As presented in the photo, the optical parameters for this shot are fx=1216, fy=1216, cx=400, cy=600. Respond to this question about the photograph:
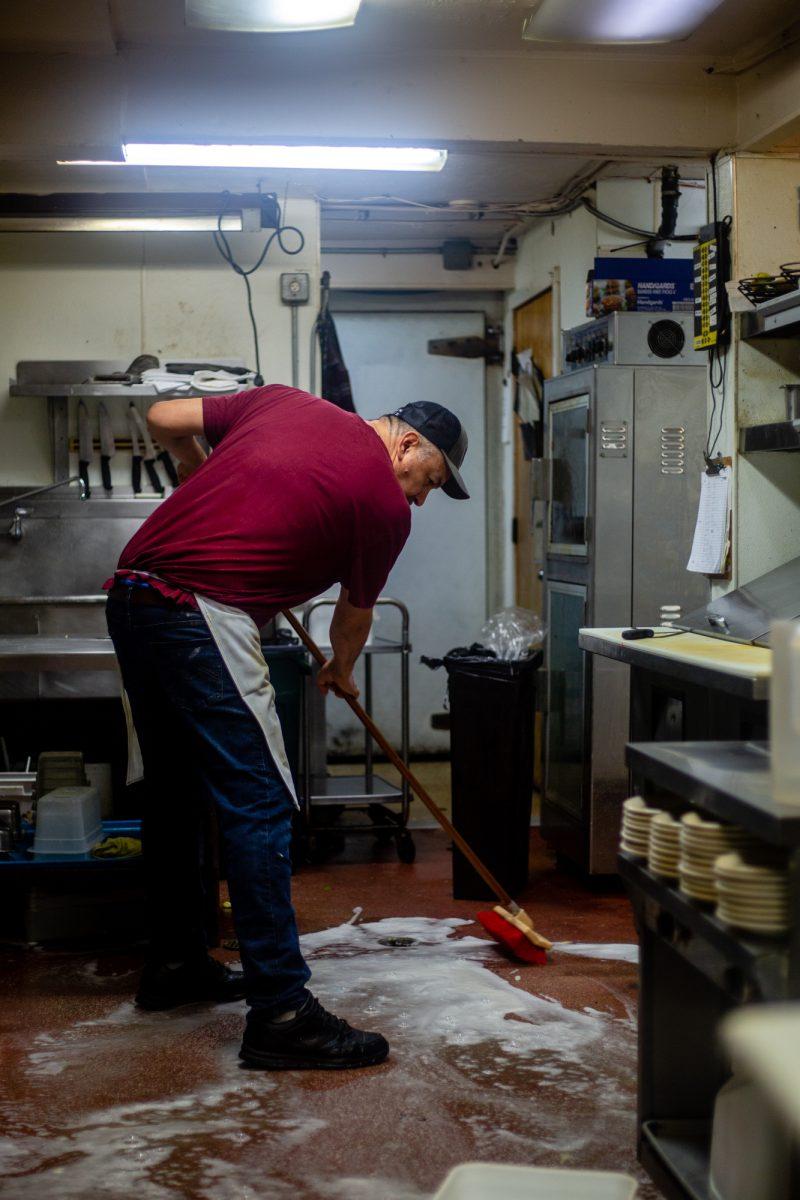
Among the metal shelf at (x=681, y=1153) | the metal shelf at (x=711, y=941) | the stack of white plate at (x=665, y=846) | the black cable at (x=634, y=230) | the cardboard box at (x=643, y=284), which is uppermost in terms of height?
the black cable at (x=634, y=230)

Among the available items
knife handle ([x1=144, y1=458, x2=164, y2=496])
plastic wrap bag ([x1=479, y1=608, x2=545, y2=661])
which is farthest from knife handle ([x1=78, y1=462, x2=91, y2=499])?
plastic wrap bag ([x1=479, y1=608, x2=545, y2=661])

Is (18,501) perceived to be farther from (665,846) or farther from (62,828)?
(665,846)

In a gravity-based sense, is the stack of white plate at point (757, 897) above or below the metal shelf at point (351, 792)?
above

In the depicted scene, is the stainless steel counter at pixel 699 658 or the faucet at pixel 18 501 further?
the faucet at pixel 18 501

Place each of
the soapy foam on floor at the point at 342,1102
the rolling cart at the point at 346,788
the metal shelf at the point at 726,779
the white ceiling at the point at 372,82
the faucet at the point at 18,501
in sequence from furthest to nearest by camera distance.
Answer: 1. the faucet at the point at 18,501
2. the rolling cart at the point at 346,788
3. the white ceiling at the point at 372,82
4. the soapy foam on floor at the point at 342,1102
5. the metal shelf at the point at 726,779

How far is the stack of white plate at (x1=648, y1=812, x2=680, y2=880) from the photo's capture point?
2029 millimetres

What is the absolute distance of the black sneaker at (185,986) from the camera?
3229 mm

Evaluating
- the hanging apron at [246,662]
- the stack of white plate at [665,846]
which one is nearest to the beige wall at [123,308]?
the hanging apron at [246,662]

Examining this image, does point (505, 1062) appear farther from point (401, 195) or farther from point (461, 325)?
point (461, 325)

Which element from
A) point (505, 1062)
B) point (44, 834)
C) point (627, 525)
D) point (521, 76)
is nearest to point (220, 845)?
point (44, 834)

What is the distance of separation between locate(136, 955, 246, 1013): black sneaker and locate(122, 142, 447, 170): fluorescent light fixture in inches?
108

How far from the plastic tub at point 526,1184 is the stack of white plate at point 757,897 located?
0.48 meters

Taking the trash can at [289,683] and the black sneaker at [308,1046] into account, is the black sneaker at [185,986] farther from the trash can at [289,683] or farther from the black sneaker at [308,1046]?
the trash can at [289,683]

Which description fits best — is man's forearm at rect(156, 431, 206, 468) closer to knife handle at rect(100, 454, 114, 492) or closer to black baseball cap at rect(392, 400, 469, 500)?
black baseball cap at rect(392, 400, 469, 500)
